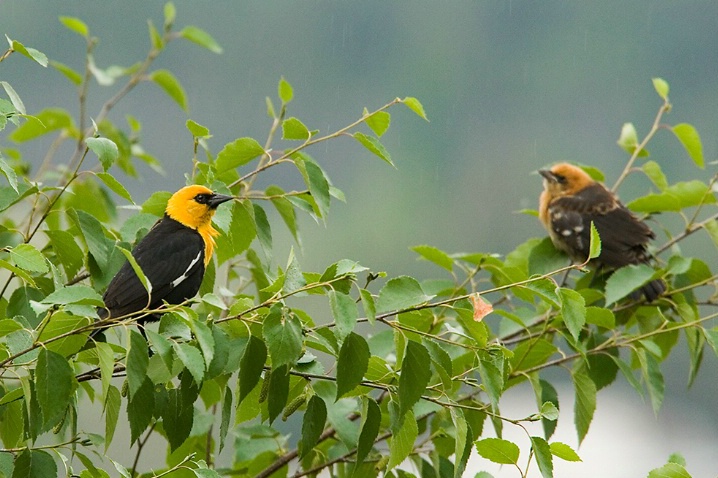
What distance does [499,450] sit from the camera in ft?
6.79

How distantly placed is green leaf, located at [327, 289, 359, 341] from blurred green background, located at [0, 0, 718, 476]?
34.0 meters

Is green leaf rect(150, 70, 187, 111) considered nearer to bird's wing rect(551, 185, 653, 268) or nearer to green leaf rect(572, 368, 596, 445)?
bird's wing rect(551, 185, 653, 268)

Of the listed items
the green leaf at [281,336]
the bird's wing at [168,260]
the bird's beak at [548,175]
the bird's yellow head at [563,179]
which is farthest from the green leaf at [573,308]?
the bird's beak at [548,175]

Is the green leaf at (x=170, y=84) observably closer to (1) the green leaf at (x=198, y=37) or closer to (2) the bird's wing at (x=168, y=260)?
(1) the green leaf at (x=198, y=37)

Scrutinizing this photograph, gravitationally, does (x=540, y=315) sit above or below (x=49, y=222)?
below

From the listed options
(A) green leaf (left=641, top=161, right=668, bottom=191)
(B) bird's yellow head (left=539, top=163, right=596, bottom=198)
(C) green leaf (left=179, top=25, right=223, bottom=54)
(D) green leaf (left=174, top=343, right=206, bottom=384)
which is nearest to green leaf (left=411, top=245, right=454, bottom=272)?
(D) green leaf (left=174, top=343, right=206, bottom=384)

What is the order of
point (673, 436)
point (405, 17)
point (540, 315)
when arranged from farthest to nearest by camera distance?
point (405, 17) < point (673, 436) < point (540, 315)

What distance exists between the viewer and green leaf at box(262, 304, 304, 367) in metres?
1.93

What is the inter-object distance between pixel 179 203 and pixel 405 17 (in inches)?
2563

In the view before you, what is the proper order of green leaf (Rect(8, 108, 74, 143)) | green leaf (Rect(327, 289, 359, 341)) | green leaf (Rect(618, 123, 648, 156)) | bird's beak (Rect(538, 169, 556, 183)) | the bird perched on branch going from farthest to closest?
bird's beak (Rect(538, 169, 556, 183))
green leaf (Rect(618, 123, 648, 156))
green leaf (Rect(8, 108, 74, 143))
the bird perched on branch
green leaf (Rect(327, 289, 359, 341))

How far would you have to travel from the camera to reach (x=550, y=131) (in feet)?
184

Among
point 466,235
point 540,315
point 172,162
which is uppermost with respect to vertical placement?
point 540,315

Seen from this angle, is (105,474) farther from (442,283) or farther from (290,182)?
(290,182)

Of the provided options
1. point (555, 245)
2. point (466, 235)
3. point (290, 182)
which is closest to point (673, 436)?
point (290, 182)
